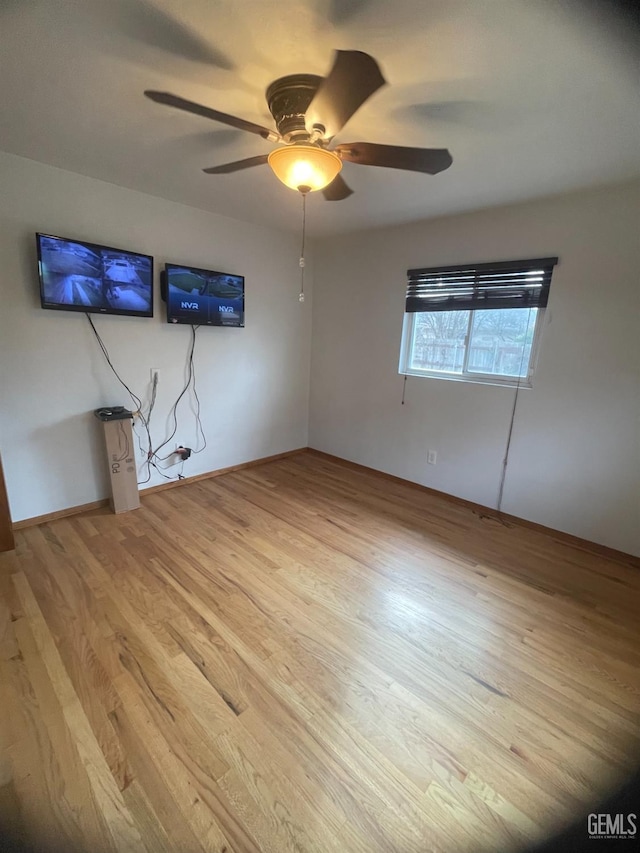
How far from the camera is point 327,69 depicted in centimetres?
135

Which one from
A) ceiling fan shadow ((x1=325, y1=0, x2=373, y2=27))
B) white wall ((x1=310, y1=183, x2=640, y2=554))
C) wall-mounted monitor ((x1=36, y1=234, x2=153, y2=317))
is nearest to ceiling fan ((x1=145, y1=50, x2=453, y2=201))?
ceiling fan shadow ((x1=325, y1=0, x2=373, y2=27))

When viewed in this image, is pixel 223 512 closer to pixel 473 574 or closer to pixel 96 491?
pixel 96 491

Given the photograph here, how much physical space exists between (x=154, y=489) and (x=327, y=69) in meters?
3.05

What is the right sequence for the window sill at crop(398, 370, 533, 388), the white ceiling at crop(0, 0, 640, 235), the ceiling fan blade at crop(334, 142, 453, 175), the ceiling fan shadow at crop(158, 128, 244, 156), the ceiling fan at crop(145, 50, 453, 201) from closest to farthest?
the white ceiling at crop(0, 0, 640, 235) < the ceiling fan at crop(145, 50, 453, 201) < the ceiling fan blade at crop(334, 142, 453, 175) < the ceiling fan shadow at crop(158, 128, 244, 156) < the window sill at crop(398, 370, 533, 388)

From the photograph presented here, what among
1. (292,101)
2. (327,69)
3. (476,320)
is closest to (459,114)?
(327,69)

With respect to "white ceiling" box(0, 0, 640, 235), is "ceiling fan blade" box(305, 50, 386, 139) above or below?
below

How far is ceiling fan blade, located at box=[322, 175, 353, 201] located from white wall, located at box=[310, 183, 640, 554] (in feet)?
3.84

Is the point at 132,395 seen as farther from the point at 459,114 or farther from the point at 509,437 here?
the point at 509,437

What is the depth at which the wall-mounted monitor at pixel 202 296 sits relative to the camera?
2861 millimetres

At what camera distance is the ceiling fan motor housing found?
1.38 meters

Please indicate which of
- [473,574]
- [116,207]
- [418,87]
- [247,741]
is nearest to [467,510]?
[473,574]

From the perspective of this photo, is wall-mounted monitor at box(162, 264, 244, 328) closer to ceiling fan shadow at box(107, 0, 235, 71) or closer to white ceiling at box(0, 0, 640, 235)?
white ceiling at box(0, 0, 640, 235)

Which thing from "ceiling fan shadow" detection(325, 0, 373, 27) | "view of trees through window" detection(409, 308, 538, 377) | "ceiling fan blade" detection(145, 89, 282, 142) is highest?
"ceiling fan shadow" detection(325, 0, 373, 27)

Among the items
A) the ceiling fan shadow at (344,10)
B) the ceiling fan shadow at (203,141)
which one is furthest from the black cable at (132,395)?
the ceiling fan shadow at (344,10)
